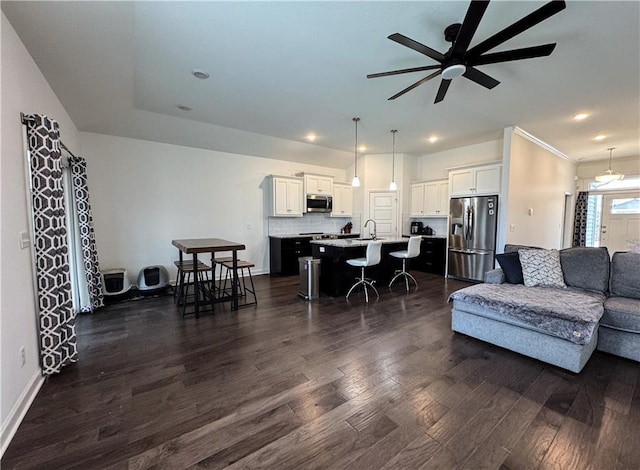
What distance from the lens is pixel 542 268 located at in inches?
127

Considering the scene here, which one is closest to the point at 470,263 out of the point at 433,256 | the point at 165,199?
the point at 433,256

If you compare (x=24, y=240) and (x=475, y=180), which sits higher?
(x=475, y=180)

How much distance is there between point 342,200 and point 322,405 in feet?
18.7

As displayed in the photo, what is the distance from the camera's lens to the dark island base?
447 cm

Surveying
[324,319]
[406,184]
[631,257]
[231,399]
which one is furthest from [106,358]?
[406,184]

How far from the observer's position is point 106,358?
8.27 ft

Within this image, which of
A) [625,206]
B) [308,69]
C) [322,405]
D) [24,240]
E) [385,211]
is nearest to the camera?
[322,405]

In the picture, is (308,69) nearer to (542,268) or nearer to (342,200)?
(542,268)

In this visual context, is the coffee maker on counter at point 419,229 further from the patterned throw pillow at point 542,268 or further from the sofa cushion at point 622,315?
the sofa cushion at point 622,315

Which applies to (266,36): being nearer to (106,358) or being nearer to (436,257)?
(106,358)

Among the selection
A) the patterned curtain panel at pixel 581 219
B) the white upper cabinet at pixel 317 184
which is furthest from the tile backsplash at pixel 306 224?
the patterned curtain panel at pixel 581 219

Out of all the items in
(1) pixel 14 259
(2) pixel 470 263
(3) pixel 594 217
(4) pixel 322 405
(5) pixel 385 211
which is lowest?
(4) pixel 322 405

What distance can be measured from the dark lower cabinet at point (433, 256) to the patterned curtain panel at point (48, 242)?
622cm

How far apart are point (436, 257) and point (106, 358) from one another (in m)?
6.01
